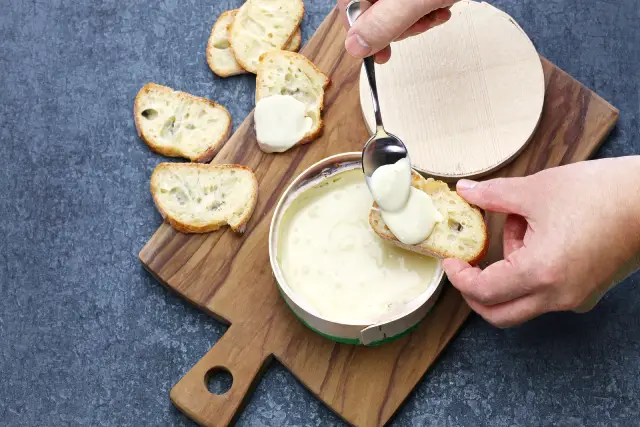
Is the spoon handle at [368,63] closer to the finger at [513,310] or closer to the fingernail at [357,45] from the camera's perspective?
the fingernail at [357,45]

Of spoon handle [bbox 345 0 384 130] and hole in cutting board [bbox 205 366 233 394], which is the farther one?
hole in cutting board [bbox 205 366 233 394]

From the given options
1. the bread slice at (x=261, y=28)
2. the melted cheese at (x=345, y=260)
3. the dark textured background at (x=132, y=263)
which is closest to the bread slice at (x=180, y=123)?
the dark textured background at (x=132, y=263)

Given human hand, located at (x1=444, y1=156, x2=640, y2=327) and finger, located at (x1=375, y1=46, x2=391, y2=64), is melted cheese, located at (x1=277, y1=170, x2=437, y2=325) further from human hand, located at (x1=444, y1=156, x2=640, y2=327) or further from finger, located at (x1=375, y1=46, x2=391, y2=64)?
finger, located at (x1=375, y1=46, x2=391, y2=64)

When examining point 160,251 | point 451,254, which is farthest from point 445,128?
point 160,251

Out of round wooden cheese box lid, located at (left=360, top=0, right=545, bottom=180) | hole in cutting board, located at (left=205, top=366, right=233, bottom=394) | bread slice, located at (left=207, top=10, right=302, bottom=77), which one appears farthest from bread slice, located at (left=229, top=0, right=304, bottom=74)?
hole in cutting board, located at (left=205, top=366, right=233, bottom=394)

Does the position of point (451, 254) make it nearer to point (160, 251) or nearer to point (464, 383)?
point (464, 383)

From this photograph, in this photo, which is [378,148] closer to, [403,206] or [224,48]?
[403,206]

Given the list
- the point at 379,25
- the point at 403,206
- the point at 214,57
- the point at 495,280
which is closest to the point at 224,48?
the point at 214,57
